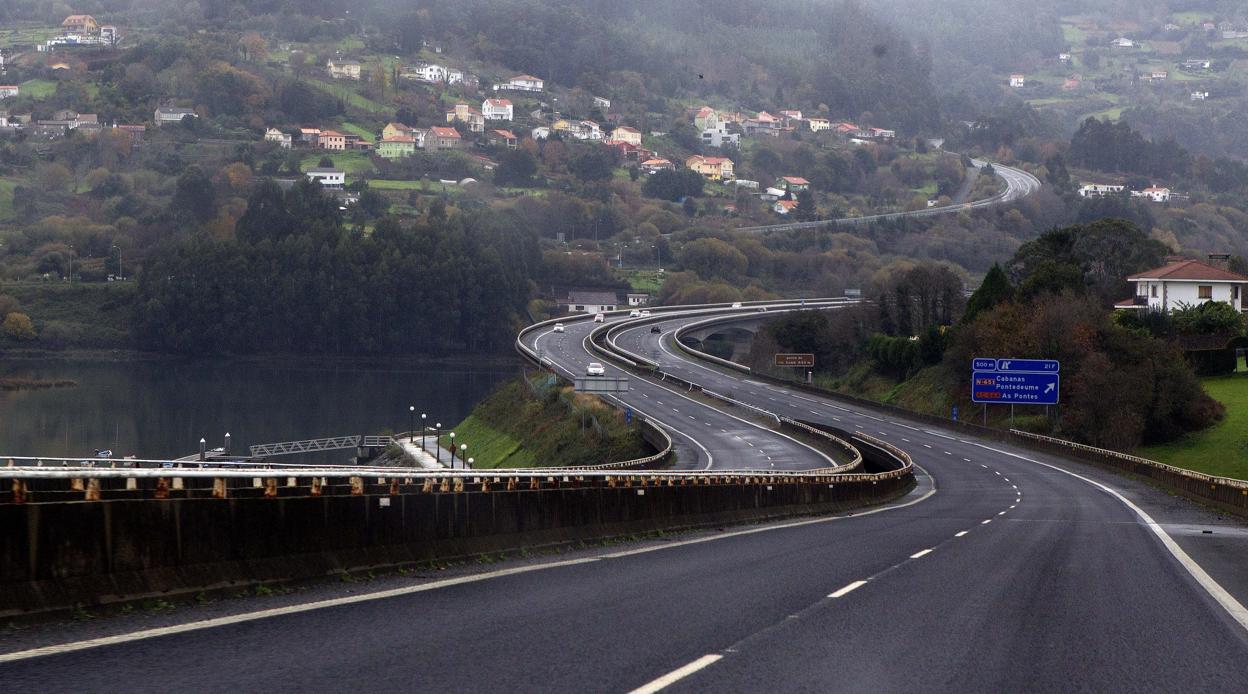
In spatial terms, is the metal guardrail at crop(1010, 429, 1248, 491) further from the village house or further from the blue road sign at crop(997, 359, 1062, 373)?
the village house

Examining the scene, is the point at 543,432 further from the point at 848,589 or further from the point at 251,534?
the point at 251,534

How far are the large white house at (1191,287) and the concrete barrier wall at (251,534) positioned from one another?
9596 cm

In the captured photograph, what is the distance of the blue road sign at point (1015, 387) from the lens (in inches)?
3270

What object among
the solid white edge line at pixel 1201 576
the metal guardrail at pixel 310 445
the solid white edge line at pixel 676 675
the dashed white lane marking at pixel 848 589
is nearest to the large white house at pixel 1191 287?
the metal guardrail at pixel 310 445

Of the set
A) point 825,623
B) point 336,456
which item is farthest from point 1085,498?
point 336,456

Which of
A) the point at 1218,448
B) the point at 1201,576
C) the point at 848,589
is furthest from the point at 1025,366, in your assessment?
the point at 848,589

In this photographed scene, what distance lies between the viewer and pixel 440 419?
125 metres

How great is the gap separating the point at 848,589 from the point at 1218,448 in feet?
214

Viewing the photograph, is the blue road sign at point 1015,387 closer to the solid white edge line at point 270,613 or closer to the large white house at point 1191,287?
the large white house at point 1191,287

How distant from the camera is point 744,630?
41.2 feet

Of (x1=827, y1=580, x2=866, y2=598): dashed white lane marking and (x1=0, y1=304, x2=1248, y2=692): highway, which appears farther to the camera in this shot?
(x1=827, y1=580, x2=866, y2=598): dashed white lane marking

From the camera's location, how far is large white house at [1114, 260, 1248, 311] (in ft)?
359

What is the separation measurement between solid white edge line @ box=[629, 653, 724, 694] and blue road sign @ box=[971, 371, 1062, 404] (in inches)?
2933

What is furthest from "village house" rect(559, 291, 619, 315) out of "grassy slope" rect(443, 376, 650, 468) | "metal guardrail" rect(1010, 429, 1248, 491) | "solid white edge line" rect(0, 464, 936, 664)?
"solid white edge line" rect(0, 464, 936, 664)
